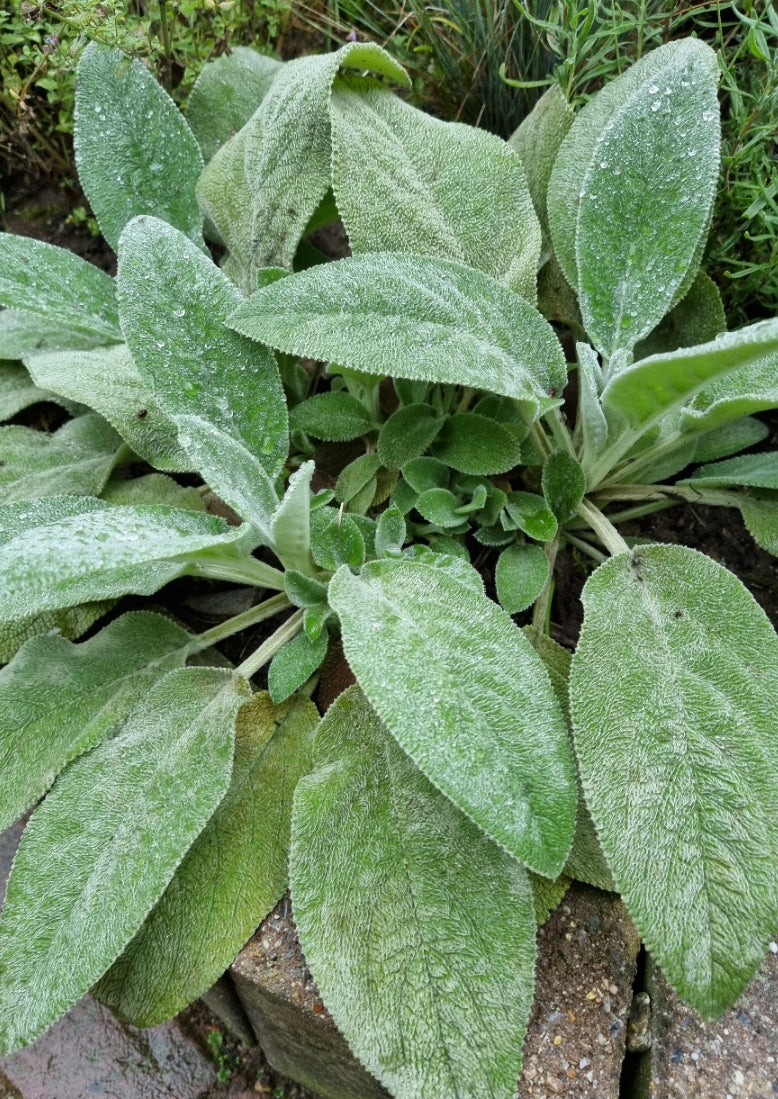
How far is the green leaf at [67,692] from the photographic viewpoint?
42.1 inches

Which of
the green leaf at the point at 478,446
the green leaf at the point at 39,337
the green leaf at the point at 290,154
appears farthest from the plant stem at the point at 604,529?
the green leaf at the point at 39,337

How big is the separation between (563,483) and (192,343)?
543mm

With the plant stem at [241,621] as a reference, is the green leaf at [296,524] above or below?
above

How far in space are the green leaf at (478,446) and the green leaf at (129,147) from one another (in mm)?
598

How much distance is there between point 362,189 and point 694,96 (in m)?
0.44

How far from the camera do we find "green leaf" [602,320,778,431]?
0.81 m

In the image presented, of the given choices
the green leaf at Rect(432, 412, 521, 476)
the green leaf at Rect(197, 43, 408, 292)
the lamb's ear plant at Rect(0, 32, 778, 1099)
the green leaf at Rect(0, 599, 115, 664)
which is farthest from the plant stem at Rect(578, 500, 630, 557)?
the green leaf at Rect(0, 599, 115, 664)

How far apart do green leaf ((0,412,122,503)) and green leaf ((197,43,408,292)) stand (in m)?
0.38

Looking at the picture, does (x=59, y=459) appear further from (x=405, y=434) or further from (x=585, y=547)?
(x=585, y=547)

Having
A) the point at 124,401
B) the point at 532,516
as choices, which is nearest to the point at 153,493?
the point at 124,401

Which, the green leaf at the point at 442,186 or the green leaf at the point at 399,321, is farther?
the green leaf at the point at 442,186

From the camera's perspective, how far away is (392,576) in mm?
1002

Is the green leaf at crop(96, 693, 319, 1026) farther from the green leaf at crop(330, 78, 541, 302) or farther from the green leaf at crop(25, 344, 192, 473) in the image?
the green leaf at crop(330, 78, 541, 302)

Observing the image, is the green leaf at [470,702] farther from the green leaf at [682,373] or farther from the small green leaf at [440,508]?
the green leaf at [682,373]
